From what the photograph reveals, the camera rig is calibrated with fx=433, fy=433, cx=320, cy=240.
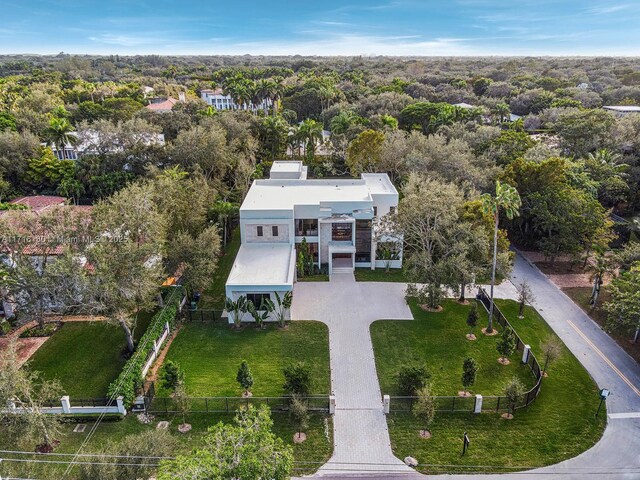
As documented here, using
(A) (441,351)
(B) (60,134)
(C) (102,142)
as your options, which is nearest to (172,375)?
(A) (441,351)

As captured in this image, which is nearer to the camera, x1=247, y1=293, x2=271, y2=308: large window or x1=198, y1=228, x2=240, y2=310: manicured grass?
x1=247, y1=293, x2=271, y2=308: large window

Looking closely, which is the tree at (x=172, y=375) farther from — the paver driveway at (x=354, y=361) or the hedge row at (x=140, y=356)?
the paver driveway at (x=354, y=361)

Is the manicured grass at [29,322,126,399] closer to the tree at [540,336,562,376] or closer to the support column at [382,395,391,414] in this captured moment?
the support column at [382,395,391,414]

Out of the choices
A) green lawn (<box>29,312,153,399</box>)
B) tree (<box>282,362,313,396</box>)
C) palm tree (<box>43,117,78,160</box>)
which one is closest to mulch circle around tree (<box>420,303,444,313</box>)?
tree (<box>282,362,313,396</box>)

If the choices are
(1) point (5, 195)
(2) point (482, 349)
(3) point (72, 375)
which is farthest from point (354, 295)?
(1) point (5, 195)

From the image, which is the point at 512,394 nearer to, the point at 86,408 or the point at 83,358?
the point at 86,408

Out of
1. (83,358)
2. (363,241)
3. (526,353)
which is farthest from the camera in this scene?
(363,241)

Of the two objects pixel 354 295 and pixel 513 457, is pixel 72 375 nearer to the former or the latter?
pixel 354 295
